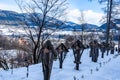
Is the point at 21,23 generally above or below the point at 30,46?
above

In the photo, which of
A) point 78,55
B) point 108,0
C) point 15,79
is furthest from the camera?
point 108,0

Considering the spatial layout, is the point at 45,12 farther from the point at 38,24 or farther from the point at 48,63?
the point at 48,63

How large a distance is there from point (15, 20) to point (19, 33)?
1.55 metres

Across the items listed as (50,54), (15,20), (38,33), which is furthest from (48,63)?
(15,20)

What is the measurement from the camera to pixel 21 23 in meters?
28.0

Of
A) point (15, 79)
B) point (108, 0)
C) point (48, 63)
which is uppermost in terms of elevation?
point (108, 0)

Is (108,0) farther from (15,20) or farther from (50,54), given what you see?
(50,54)

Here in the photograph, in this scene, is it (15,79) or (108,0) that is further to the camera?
(108,0)

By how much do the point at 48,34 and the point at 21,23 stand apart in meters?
2.76

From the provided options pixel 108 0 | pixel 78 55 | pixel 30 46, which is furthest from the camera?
pixel 108 0

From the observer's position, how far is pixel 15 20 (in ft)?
93.8

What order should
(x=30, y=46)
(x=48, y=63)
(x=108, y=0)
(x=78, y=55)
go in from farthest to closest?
1. (x=108, y=0)
2. (x=30, y=46)
3. (x=78, y=55)
4. (x=48, y=63)

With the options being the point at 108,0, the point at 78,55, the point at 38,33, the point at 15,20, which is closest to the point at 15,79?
the point at 78,55

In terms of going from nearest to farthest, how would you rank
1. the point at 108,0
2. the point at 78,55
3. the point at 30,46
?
the point at 78,55
the point at 30,46
the point at 108,0
